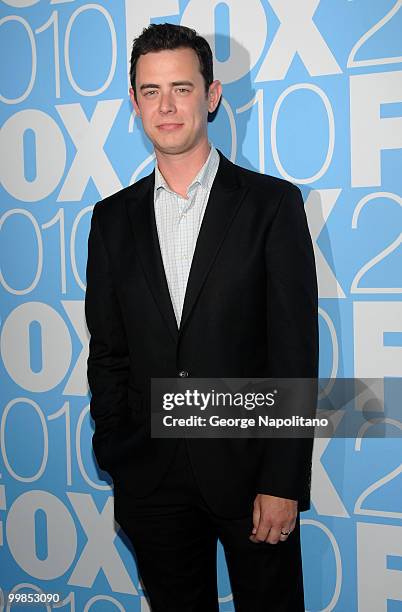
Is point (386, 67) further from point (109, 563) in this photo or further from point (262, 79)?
point (109, 563)

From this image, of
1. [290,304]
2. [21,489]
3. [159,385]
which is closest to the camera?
[290,304]

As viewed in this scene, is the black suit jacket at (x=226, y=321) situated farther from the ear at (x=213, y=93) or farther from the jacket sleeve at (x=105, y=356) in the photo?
the ear at (x=213, y=93)

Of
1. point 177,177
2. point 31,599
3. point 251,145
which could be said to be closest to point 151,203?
point 177,177

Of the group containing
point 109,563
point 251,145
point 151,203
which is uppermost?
point 251,145

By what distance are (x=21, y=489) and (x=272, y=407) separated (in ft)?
4.41

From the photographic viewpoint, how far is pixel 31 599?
106 inches

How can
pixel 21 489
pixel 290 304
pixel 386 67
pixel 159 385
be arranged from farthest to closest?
pixel 21 489, pixel 386 67, pixel 159 385, pixel 290 304

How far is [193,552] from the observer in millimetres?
1903

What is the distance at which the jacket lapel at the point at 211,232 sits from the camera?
1.75m

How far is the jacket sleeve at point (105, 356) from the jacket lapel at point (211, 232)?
277 millimetres

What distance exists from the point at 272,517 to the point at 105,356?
0.66 metres

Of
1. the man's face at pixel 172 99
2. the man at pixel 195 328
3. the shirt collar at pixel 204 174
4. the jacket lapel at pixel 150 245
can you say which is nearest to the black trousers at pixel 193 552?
the man at pixel 195 328

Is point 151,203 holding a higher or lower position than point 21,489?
higher

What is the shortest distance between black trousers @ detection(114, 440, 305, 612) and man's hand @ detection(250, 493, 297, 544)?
0.05 meters
